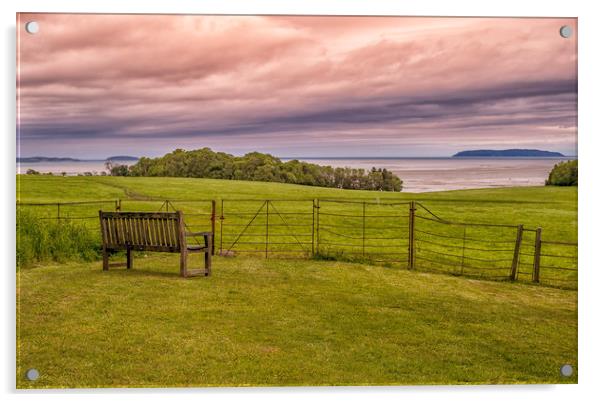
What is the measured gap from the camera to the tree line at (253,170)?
26.2ft

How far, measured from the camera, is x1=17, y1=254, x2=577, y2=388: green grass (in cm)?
656

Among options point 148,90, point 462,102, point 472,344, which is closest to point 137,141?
point 148,90

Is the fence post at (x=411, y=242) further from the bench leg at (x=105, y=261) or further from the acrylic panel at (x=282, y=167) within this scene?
the bench leg at (x=105, y=261)

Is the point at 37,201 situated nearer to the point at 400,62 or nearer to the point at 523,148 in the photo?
the point at 400,62

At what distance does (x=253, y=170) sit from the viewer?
835 cm

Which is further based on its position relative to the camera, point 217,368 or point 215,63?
point 215,63

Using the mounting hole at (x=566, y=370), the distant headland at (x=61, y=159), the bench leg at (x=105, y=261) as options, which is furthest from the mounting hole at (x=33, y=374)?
the mounting hole at (x=566, y=370)

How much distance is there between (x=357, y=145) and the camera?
8078mm

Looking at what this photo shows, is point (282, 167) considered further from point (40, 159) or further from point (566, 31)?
point (566, 31)

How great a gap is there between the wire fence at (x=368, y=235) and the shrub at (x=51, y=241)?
101 mm

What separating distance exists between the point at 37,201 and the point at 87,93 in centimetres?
144

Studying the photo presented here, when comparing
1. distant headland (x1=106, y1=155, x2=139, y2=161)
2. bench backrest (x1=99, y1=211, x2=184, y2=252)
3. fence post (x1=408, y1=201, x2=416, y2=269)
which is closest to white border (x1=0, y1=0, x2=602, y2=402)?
distant headland (x1=106, y1=155, x2=139, y2=161)

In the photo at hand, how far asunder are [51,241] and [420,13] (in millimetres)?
5349
